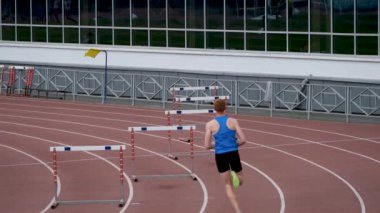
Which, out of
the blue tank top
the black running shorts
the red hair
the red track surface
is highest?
the red hair

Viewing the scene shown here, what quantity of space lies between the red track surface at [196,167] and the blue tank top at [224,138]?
158 cm

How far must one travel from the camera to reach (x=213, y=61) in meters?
38.1

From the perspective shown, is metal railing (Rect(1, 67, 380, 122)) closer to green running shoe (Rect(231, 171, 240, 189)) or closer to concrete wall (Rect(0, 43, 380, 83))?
concrete wall (Rect(0, 43, 380, 83))

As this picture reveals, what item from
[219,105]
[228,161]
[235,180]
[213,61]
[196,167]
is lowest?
[196,167]

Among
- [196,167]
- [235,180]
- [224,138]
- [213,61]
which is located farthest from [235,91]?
[235,180]

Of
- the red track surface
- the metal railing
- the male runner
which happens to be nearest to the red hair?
the male runner

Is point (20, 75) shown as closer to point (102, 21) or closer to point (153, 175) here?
point (102, 21)

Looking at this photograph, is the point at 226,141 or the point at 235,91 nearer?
the point at 226,141

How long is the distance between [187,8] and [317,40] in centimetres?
645

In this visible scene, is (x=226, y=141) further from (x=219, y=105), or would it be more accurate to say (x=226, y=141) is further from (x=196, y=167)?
(x=196, y=167)

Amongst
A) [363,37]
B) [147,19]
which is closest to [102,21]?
[147,19]

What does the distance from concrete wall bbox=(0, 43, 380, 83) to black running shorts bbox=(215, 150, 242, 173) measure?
14.7m

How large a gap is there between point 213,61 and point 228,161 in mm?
23201

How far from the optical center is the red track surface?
17.0 metres
